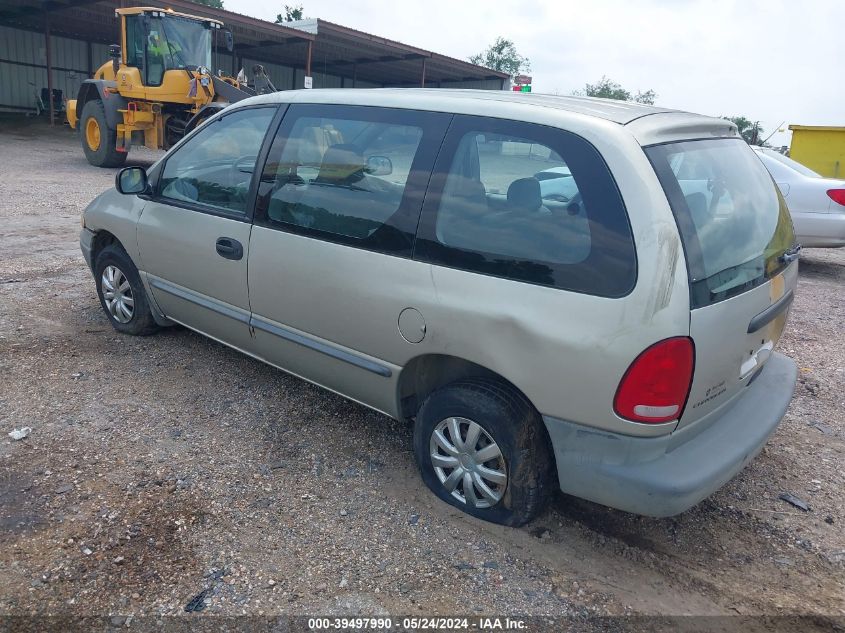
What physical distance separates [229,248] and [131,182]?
113 cm

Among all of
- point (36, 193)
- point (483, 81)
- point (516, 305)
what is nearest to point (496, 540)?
point (516, 305)

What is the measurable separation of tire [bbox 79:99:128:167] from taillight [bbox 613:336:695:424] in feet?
48.1

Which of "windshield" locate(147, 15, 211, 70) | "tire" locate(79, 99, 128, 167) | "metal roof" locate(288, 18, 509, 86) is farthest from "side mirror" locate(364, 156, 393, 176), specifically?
"metal roof" locate(288, 18, 509, 86)

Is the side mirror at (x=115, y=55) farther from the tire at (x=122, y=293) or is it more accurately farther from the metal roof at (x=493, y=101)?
the metal roof at (x=493, y=101)

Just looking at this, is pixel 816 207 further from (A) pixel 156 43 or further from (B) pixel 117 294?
(A) pixel 156 43

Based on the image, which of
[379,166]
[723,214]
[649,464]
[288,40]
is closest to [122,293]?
[379,166]

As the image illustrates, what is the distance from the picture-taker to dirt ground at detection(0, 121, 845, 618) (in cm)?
254

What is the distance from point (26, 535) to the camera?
2748 mm

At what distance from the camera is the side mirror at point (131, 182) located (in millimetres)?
4312

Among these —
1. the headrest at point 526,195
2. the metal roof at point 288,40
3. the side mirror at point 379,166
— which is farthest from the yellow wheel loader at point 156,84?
the headrest at point 526,195

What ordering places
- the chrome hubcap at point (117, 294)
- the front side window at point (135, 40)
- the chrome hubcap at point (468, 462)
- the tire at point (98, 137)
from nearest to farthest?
the chrome hubcap at point (468, 462) → the chrome hubcap at point (117, 294) → the front side window at point (135, 40) → the tire at point (98, 137)

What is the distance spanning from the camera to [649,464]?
2.49m

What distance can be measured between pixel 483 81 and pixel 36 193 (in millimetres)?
26035

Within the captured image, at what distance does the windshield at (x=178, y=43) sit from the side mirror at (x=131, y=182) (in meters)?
11.1
